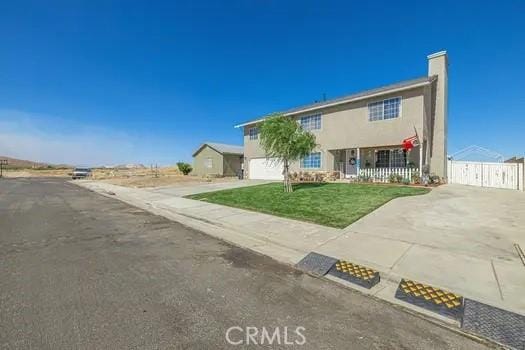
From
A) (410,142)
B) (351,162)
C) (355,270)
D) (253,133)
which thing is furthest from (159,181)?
(355,270)

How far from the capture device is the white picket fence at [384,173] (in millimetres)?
14578

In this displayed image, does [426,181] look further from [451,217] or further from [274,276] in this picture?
[274,276]

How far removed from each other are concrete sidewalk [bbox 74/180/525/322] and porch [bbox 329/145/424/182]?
7080 millimetres

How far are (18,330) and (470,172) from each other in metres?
18.4

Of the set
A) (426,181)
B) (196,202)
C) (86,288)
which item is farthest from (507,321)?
(426,181)

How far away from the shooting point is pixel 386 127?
50.1 ft

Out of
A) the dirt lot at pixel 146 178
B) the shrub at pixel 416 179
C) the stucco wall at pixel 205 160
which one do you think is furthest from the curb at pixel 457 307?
the stucco wall at pixel 205 160

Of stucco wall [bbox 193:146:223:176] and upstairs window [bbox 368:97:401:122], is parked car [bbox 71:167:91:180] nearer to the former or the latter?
stucco wall [bbox 193:146:223:176]

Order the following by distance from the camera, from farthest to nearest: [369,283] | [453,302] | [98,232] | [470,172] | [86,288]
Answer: [470,172] < [98,232] < [369,283] < [86,288] < [453,302]

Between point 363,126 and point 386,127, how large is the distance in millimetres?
1419

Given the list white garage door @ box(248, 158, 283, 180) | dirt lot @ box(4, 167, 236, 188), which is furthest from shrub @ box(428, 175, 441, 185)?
dirt lot @ box(4, 167, 236, 188)

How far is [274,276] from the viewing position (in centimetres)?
393

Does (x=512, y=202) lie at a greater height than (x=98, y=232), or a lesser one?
greater

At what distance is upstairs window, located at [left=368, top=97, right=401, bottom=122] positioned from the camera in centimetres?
1502
